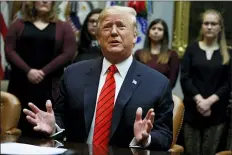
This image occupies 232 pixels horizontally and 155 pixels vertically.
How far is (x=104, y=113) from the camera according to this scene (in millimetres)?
2443

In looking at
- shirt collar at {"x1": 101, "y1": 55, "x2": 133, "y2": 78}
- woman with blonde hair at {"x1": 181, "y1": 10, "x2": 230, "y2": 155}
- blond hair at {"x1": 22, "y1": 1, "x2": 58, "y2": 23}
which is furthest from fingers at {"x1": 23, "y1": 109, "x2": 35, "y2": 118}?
woman with blonde hair at {"x1": 181, "y1": 10, "x2": 230, "y2": 155}

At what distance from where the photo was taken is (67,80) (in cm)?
260

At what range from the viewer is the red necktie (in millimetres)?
2410

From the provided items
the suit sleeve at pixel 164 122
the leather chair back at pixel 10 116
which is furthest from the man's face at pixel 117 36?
the leather chair back at pixel 10 116

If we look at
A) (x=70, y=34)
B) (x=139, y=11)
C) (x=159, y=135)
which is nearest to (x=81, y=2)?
(x=139, y=11)

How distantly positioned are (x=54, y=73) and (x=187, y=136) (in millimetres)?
1380

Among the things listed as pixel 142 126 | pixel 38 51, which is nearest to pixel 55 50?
pixel 38 51

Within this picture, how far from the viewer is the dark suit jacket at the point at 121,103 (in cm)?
242

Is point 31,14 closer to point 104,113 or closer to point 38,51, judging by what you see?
point 38,51

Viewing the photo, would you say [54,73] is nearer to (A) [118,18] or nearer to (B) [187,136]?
(B) [187,136]

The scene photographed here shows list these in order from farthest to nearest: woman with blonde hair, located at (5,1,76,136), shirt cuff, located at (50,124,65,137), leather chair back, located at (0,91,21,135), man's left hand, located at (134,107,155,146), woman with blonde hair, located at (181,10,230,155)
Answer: woman with blonde hair, located at (181,10,230,155)
woman with blonde hair, located at (5,1,76,136)
leather chair back, located at (0,91,21,135)
shirt cuff, located at (50,124,65,137)
man's left hand, located at (134,107,155,146)

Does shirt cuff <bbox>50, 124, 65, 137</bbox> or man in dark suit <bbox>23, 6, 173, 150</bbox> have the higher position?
man in dark suit <bbox>23, 6, 173, 150</bbox>

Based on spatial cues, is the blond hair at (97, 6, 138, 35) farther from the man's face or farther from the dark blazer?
the dark blazer

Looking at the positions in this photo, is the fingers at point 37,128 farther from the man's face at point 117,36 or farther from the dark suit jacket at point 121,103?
the man's face at point 117,36
